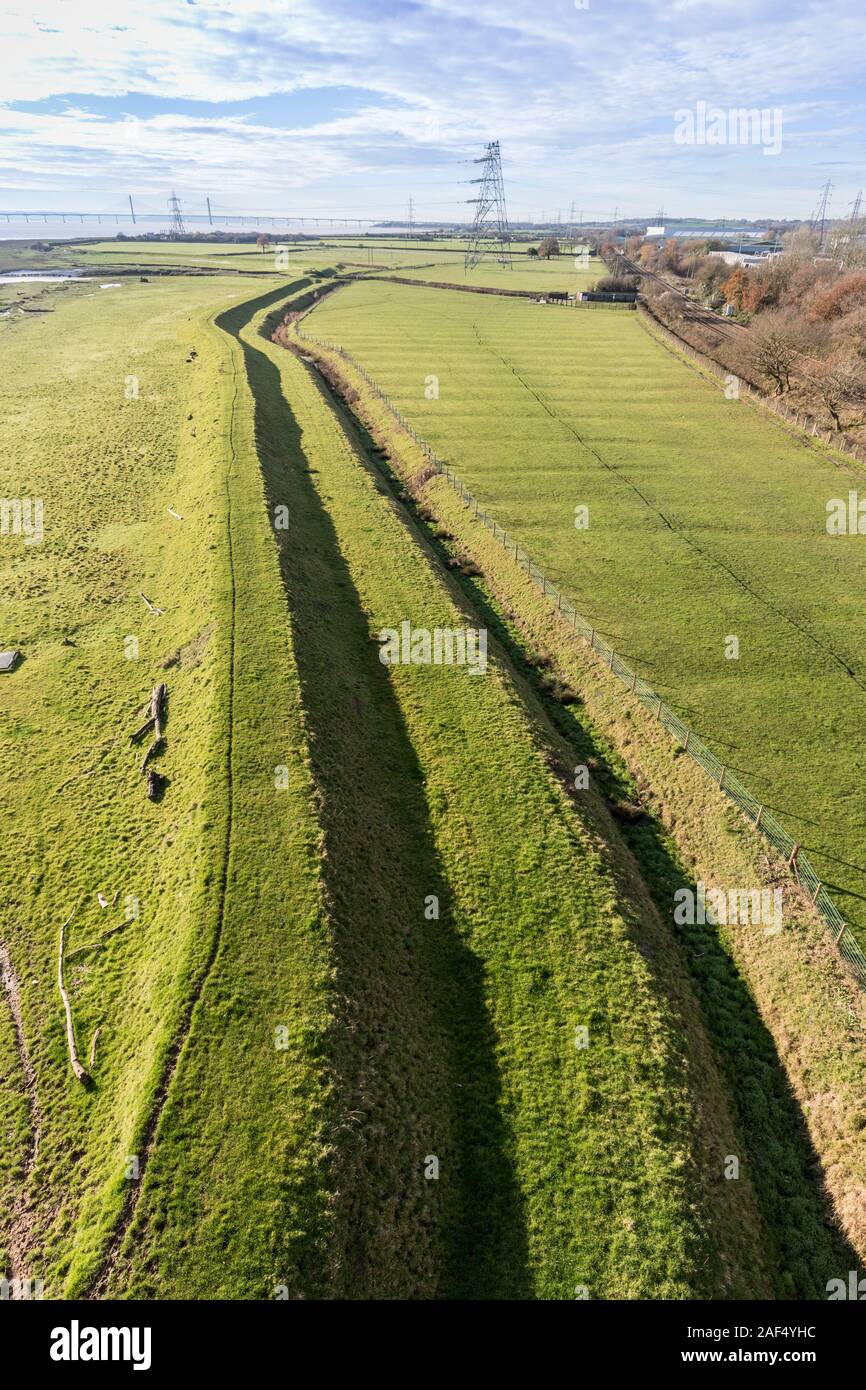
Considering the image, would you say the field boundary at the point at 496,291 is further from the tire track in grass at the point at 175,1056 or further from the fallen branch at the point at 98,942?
the fallen branch at the point at 98,942

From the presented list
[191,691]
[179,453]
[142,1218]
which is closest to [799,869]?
[142,1218]

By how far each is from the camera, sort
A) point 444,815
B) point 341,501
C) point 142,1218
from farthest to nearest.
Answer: point 341,501 < point 444,815 < point 142,1218

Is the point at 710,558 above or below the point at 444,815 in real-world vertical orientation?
above

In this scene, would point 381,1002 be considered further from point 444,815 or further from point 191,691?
point 191,691

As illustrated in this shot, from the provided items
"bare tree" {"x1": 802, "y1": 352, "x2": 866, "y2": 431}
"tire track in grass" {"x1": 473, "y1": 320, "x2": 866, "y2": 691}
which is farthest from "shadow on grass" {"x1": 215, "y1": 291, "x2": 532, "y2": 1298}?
"bare tree" {"x1": 802, "y1": 352, "x2": 866, "y2": 431}

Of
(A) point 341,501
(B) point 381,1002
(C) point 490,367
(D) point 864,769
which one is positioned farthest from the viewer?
(C) point 490,367

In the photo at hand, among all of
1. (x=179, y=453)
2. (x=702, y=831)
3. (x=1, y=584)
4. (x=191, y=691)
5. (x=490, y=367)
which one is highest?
(x=490, y=367)
